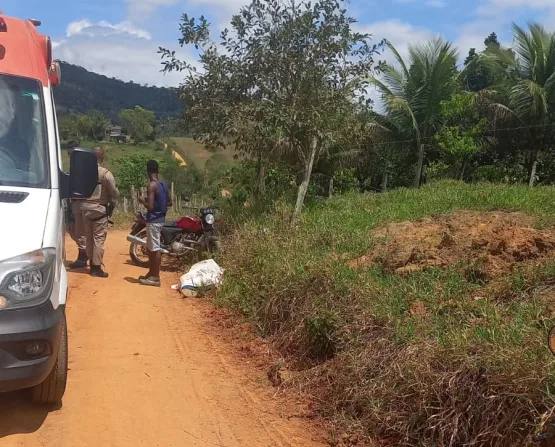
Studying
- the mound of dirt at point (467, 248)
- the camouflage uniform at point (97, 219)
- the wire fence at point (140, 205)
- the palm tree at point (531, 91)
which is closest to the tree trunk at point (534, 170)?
the palm tree at point (531, 91)

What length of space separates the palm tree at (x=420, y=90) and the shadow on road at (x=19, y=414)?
17077 millimetres

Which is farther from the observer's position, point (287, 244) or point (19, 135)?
point (287, 244)

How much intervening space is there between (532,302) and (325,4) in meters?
6.56

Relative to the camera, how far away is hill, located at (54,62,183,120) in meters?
81.8

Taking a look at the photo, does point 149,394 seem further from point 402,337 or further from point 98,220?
point 98,220

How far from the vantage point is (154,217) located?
7992 mm

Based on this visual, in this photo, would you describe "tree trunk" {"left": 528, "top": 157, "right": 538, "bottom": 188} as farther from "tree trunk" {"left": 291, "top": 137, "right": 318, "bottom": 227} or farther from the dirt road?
the dirt road

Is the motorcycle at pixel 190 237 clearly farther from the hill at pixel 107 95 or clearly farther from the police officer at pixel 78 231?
the hill at pixel 107 95

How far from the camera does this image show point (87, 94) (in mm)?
88188

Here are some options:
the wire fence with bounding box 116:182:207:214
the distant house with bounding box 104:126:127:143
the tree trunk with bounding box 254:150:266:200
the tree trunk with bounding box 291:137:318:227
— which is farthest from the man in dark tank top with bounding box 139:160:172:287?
the distant house with bounding box 104:126:127:143

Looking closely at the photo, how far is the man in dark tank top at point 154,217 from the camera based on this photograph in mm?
7852

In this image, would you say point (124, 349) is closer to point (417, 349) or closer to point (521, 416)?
point (417, 349)

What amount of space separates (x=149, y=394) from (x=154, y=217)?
3965mm

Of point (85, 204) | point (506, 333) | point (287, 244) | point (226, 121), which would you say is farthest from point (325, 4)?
point (506, 333)
